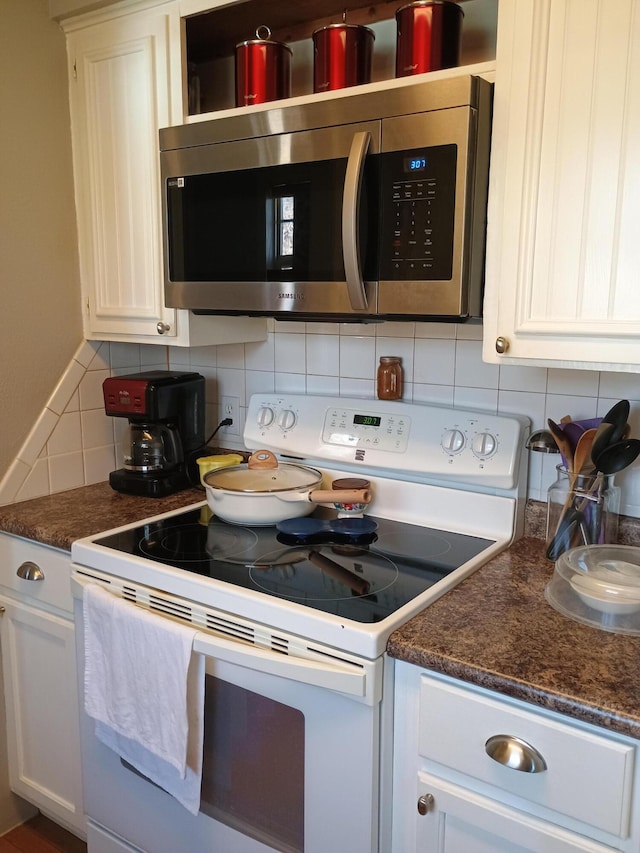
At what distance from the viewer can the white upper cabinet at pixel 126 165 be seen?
176 cm

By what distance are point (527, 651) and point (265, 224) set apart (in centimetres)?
104

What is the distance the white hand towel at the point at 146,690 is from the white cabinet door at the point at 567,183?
861 millimetres

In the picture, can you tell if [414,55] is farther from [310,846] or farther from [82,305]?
[310,846]

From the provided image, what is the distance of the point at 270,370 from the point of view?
209 cm

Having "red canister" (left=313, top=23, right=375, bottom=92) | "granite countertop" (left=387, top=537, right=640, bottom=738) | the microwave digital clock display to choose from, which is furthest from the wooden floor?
"red canister" (left=313, top=23, right=375, bottom=92)

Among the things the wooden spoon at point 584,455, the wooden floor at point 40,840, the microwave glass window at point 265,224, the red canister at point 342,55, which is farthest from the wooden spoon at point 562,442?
the wooden floor at point 40,840

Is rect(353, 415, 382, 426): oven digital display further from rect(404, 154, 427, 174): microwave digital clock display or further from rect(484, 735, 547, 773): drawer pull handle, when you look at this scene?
rect(484, 735, 547, 773): drawer pull handle

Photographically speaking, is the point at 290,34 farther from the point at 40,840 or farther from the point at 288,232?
the point at 40,840

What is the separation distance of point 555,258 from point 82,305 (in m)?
1.32

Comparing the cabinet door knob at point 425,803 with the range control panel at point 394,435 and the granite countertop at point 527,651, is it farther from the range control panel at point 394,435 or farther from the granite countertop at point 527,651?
the range control panel at point 394,435

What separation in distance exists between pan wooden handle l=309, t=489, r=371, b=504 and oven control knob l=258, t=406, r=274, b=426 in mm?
381

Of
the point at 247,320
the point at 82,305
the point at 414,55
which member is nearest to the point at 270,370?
the point at 247,320

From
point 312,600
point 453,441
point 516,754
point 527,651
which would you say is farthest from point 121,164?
point 516,754

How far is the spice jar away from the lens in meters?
1.82
